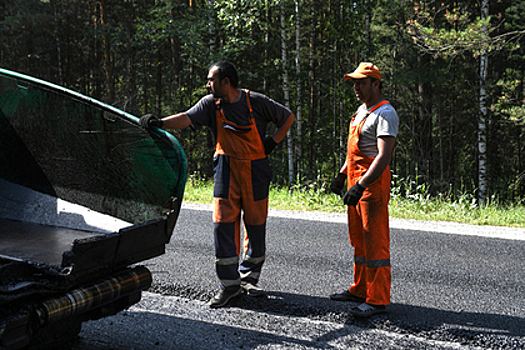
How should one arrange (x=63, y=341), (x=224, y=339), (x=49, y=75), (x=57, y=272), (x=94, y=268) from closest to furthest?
(x=57, y=272) < (x=94, y=268) < (x=63, y=341) < (x=224, y=339) < (x=49, y=75)

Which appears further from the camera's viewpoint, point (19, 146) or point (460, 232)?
point (460, 232)

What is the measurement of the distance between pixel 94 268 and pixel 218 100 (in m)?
2.01

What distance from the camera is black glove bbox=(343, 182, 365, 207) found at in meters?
3.62

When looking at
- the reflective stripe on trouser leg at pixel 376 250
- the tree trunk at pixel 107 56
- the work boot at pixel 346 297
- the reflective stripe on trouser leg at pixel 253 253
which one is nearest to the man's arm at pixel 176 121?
the reflective stripe on trouser leg at pixel 253 253

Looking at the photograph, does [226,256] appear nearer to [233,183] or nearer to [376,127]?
[233,183]

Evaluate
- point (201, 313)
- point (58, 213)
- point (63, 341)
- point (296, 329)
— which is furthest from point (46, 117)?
point (296, 329)

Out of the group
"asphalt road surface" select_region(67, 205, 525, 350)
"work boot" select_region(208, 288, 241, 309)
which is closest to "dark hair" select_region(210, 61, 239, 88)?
"work boot" select_region(208, 288, 241, 309)

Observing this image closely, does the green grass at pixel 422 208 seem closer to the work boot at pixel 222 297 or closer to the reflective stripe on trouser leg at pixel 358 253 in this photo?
the reflective stripe on trouser leg at pixel 358 253

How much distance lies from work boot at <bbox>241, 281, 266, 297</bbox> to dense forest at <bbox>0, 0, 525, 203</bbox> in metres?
5.73

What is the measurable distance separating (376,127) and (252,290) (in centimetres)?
176

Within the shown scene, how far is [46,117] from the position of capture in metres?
3.51

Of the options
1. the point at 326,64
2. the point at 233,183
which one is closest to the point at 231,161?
the point at 233,183

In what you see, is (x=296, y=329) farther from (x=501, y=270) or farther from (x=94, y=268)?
(x=501, y=270)

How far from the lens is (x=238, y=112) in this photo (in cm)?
405
